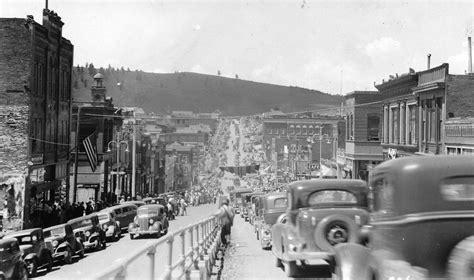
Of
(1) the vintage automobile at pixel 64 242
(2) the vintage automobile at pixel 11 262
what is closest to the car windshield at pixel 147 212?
(1) the vintage automobile at pixel 64 242

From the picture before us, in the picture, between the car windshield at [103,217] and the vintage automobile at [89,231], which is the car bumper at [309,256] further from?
the car windshield at [103,217]

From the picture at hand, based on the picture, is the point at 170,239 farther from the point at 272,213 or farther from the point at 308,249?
the point at 272,213

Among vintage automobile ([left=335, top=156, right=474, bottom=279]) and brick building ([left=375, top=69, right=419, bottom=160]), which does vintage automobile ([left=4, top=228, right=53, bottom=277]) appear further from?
brick building ([left=375, top=69, right=419, bottom=160])

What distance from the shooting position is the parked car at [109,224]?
30578 mm

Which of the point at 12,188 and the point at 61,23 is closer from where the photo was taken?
the point at 12,188

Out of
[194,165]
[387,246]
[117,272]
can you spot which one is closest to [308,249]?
[387,246]

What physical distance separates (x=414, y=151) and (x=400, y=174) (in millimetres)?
37949

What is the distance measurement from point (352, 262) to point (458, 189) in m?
2.46

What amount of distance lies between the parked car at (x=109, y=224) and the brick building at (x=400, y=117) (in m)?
22.1

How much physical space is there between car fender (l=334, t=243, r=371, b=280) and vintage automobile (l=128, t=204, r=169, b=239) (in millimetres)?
21459

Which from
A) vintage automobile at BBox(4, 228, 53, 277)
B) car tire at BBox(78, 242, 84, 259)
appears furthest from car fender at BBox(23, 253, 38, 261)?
car tire at BBox(78, 242, 84, 259)

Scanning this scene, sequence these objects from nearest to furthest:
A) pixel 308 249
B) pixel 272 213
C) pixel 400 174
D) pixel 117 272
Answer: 1. pixel 117 272
2. pixel 400 174
3. pixel 308 249
4. pixel 272 213

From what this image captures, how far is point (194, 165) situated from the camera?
16788cm

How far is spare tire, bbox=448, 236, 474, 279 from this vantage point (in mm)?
7164
